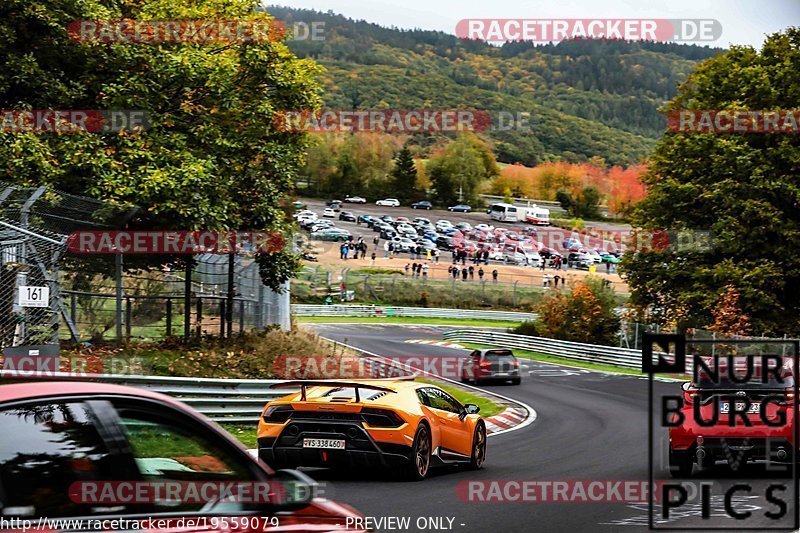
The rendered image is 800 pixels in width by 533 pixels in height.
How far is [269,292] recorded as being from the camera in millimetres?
27328

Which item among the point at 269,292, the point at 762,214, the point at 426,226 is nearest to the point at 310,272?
the point at 426,226

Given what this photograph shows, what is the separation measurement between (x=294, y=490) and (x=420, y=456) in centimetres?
676

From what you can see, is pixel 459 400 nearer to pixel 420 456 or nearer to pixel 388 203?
pixel 420 456

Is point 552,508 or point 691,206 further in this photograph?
point 691,206

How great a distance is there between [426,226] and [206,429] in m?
81.0

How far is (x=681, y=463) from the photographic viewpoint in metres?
11.7

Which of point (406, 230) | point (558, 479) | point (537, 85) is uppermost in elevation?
point (537, 85)

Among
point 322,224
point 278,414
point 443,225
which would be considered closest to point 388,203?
point 443,225

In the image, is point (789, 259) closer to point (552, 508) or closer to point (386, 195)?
point (552, 508)

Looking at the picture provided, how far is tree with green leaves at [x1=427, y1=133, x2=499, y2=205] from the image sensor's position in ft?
327

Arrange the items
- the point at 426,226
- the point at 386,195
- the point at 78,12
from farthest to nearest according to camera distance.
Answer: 1. the point at 386,195
2. the point at 426,226
3. the point at 78,12

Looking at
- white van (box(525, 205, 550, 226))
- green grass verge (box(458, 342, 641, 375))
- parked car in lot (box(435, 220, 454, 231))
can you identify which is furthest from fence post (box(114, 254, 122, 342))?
white van (box(525, 205, 550, 226))

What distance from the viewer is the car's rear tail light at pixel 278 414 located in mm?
10969

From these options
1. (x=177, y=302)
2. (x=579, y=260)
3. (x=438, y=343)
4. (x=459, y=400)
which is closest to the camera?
(x=177, y=302)
